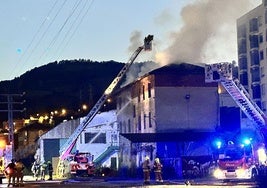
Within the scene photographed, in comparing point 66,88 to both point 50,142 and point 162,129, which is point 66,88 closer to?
point 50,142

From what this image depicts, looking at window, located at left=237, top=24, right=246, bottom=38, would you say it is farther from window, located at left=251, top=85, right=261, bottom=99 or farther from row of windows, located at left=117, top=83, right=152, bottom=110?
row of windows, located at left=117, top=83, right=152, bottom=110

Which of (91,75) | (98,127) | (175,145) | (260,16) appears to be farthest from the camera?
(91,75)

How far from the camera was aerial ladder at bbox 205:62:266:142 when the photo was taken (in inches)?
1462

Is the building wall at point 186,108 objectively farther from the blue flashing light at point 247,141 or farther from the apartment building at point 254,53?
the apartment building at point 254,53

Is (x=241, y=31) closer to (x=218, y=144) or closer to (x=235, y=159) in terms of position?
(x=218, y=144)

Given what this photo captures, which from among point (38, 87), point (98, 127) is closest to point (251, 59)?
point (98, 127)

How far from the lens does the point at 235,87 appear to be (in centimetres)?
3731

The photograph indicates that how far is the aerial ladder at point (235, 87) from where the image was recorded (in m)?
37.1

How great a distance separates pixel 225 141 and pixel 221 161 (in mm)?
1413

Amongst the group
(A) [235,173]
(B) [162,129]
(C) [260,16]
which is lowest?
(A) [235,173]

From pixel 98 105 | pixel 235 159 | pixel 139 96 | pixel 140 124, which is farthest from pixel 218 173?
pixel 139 96

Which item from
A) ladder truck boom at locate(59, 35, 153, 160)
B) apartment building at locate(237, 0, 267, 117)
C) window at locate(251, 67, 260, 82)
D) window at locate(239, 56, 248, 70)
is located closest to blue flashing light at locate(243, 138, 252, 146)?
ladder truck boom at locate(59, 35, 153, 160)

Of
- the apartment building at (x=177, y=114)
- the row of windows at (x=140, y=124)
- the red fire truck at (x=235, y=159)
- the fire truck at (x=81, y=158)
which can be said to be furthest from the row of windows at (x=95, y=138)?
the red fire truck at (x=235, y=159)

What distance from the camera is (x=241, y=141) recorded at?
37750mm
